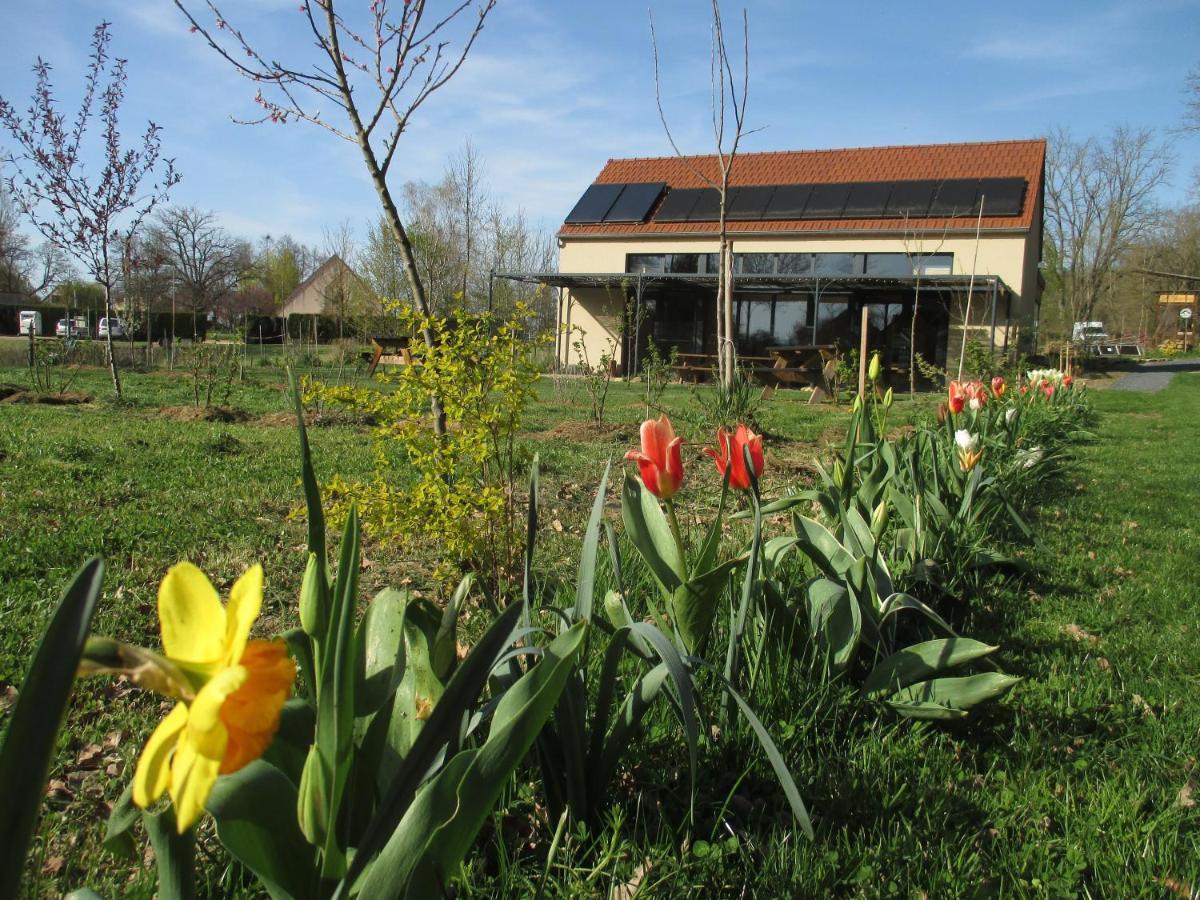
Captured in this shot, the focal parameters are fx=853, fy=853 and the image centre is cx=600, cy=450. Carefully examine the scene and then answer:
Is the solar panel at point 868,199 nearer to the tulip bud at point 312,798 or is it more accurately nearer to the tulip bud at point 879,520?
the tulip bud at point 879,520

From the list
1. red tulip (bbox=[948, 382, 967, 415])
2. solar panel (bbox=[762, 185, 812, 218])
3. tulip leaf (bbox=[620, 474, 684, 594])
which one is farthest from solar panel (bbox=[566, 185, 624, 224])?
tulip leaf (bbox=[620, 474, 684, 594])

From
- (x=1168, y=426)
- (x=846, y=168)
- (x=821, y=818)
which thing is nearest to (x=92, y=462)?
(x=821, y=818)

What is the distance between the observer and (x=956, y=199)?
1966 cm

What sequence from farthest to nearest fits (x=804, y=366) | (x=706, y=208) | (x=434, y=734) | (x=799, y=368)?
(x=706, y=208)
(x=804, y=366)
(x=799, y=368)
(x=434, y=734)

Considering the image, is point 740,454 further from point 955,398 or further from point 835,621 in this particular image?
point 955,398

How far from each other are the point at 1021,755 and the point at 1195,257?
1838 inches

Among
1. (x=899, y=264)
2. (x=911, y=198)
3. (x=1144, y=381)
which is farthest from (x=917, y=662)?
(x=1144, y=381)

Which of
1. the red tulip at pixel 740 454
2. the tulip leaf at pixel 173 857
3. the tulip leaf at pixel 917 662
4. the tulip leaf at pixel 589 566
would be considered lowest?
the tulip leaf at pixel 917 662

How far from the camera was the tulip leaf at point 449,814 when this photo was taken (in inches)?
39.3

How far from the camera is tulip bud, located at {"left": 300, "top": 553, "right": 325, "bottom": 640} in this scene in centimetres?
99

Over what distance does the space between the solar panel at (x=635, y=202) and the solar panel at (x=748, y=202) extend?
2.13m

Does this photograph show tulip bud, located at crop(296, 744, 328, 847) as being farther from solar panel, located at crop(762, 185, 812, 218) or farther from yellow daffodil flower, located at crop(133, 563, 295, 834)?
solar panel, located at crop(762, 185, 812, 218)

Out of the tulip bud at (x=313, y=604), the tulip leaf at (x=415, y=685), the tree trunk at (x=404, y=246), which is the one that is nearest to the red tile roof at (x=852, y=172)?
the tree trunk at (x=404, y=246)

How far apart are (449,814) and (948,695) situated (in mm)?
1494
